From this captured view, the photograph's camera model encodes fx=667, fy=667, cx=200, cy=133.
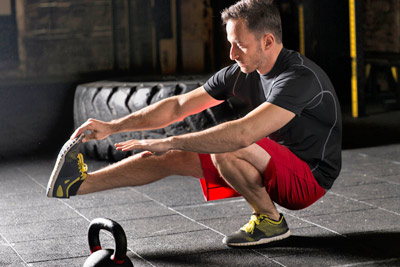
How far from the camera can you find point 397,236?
279 cm

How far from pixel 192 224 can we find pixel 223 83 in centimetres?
70

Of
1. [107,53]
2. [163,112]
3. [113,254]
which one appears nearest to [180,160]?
[163,112]

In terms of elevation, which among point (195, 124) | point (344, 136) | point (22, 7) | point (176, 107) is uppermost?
point (22, 7)

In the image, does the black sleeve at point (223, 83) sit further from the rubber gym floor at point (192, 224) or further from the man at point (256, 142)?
the rubber gym floor at point (192, 224)

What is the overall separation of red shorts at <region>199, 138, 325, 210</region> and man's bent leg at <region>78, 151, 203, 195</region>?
0.06 m

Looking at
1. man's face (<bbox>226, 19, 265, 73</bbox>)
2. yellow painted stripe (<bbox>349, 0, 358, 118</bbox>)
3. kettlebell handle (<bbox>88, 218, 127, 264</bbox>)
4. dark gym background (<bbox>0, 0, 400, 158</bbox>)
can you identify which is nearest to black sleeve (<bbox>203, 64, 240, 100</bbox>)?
man's face (<bbox>226, 19, 265, 73</bbox>)

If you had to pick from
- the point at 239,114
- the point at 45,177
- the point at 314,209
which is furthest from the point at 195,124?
the point at 314,209

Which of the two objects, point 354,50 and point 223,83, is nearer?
point 223,83

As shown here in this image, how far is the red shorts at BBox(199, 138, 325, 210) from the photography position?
2609 millimetres

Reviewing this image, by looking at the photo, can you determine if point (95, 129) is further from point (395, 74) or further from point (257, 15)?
point (395, 74)

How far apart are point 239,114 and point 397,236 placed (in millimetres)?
1883

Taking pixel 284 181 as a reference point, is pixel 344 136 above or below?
below

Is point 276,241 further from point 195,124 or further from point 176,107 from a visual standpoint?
point 195,124

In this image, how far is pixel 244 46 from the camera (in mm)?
2549
